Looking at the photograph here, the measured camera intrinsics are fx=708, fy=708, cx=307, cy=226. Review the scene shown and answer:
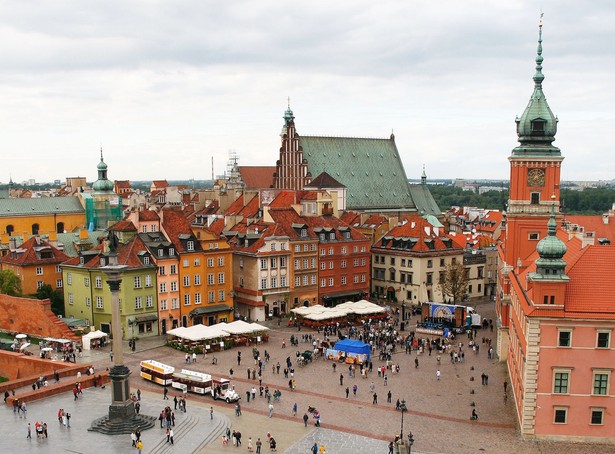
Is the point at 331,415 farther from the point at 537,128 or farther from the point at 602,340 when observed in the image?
the point at 537,128

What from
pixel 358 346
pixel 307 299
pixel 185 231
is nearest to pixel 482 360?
pixel 358 346

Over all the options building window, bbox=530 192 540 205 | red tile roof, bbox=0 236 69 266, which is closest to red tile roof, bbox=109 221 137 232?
red tile roof, bbox=0 236 69 266

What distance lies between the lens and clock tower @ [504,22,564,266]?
187 ft

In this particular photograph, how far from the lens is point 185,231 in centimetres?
7069

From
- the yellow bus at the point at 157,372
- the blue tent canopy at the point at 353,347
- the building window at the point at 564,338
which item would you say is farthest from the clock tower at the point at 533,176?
the yellow bus at the point at 157,372

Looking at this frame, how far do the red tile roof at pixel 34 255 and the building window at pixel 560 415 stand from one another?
174 ft

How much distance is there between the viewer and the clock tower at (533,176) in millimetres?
56938

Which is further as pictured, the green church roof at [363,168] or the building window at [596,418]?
the green church roof at [363,168]

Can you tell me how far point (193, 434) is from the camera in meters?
41.2

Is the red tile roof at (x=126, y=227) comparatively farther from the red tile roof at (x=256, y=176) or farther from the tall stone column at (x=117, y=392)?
the red tile roof at (x=256, y=176)

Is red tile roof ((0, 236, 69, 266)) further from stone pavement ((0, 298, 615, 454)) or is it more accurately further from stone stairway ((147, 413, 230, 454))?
stone stairway ((147, 413, 230, 454))

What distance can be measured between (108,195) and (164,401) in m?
68.9

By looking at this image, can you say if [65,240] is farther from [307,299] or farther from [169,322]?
[307,299]

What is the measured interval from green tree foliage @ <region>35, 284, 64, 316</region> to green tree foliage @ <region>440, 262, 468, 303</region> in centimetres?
4086
